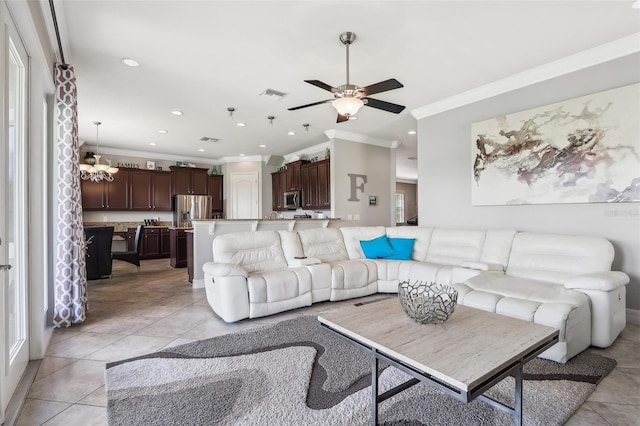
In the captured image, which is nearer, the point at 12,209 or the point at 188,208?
the point at 12,209

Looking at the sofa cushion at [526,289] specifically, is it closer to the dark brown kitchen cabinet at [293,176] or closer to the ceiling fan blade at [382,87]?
the ceiling fan blade at [382,87]

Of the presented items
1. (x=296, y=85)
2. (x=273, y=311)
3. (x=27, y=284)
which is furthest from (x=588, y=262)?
(x=27, y=284)

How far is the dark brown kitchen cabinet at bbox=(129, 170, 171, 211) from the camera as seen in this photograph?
7695mm

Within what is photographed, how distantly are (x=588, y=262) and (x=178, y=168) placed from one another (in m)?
8.25

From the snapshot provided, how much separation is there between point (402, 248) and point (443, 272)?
0.85 metres

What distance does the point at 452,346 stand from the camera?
4.72 feet

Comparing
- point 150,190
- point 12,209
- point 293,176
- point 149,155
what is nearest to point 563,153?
point 12,209

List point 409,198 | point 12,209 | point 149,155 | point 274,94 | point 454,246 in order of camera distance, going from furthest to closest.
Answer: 1. point 409,198
2. point 149,155
3. point 274,94
4. point 454,246
5. point 12,209

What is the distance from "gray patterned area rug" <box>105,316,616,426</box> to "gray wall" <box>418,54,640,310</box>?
1493 mm

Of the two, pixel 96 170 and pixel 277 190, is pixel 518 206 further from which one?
pixel 96 170

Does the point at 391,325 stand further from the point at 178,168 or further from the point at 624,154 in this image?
the point at 178,168

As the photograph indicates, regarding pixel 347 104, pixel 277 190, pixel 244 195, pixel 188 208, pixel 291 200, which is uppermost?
pixel 347 104

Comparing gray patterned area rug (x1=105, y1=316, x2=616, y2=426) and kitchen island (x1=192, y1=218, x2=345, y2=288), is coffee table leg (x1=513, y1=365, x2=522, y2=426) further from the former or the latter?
kitchen island (x1=192, y1=218, x2=345, y2=288)

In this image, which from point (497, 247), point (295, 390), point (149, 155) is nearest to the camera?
point (295, 390)
